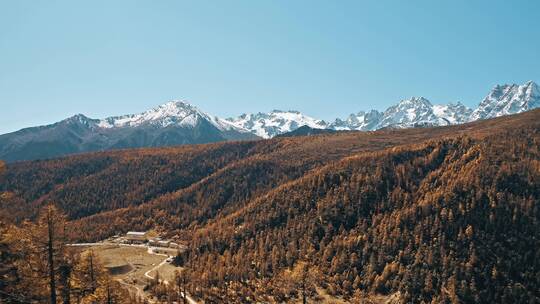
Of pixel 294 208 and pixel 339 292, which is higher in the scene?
pixel 294 208

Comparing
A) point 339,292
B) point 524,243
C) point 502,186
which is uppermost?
point 502,186

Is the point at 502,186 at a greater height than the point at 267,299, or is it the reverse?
the point at 502,186

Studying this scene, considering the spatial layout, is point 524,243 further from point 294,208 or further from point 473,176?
point 294,208

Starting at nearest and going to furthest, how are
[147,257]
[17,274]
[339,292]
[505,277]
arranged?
[17,274]
[505,277]
[339,292]
[147,257]

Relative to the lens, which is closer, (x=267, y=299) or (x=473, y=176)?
(x=267, y=299)

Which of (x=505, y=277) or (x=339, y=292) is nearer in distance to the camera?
(x=505, y=277)

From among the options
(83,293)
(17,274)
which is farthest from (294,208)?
(17,274)

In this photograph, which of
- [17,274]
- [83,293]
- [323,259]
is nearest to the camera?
[17,274]

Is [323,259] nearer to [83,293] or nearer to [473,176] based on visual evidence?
[473,176]

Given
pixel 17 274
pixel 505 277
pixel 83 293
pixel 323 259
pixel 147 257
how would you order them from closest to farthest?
1. pixel 17 274
2. pixel 83 293
3. pixel 505 277
4. pixel 323 259
5. pixel 147 257

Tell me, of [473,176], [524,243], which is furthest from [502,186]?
[524,243]
